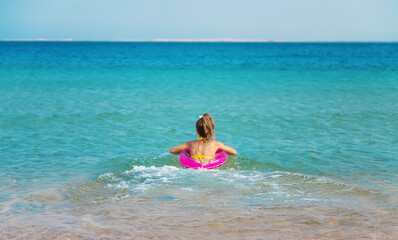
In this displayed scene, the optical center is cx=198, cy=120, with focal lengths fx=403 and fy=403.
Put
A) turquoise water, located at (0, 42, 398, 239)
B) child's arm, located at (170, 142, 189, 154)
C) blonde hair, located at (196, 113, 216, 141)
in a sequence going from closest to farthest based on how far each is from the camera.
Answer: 1. turquoise water, located at (0, 42, 398, 239)
2. blonde hair, located at (196, 113, 216, 141)
3. child's arm, located at (170, 142, 189, 154)

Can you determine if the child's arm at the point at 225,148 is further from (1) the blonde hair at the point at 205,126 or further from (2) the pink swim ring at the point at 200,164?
(1) the blonde hair at the point at 205,126

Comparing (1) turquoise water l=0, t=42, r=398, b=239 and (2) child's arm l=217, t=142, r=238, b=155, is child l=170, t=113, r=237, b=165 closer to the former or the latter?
(2) child's arm l=217, t=142, r=238, b=155

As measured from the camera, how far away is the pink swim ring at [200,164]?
7.73 metres

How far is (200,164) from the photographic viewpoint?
773 cm

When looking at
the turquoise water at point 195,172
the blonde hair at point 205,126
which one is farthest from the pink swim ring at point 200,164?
the blonde hair at point 205,126

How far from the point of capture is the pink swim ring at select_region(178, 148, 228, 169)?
773 centimetres

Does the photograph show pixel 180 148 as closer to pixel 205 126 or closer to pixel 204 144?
pixel 204 144

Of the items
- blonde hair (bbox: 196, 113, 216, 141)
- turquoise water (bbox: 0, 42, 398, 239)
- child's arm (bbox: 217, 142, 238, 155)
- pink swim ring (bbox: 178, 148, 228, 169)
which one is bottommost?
turquoise water (bbox: 0, 42, 398, 239)

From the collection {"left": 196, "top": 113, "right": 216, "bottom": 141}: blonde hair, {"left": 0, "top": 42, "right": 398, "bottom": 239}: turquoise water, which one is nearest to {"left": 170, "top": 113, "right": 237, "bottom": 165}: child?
{"left": 196, "top": 113, "right": 216, "bottom": 141}: blonde hair

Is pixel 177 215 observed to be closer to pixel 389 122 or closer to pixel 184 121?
pixel 184 121

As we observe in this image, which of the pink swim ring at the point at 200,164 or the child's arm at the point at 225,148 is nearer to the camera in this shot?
the pink swim ring at the point at 200,164

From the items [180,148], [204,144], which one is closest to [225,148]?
[204,144]

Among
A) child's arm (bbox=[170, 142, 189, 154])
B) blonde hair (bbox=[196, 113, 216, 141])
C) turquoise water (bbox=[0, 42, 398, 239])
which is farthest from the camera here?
child's arm (bbox=[170, 142, 189, 154])

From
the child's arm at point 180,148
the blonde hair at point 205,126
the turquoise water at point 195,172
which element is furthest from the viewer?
the child's arm at point 180,148
